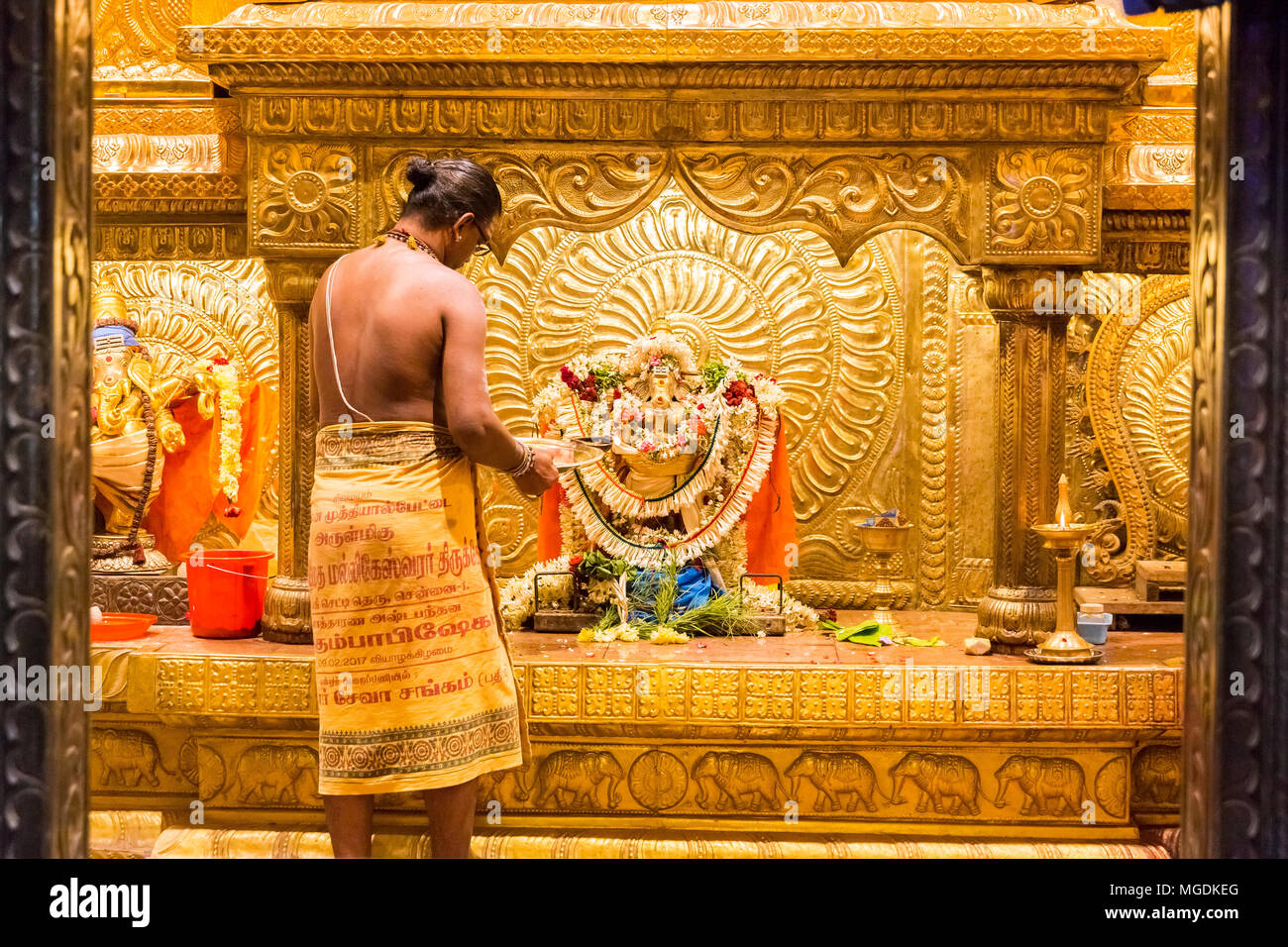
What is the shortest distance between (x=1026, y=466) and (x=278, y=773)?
3.24 meters

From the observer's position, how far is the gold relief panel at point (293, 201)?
5500 millimetres

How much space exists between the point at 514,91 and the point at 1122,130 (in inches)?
101

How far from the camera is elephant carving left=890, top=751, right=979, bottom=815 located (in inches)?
215

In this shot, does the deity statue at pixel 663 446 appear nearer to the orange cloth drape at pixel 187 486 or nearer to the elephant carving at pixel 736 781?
the elephant carving at pixel 736 781

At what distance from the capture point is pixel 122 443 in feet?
20.6

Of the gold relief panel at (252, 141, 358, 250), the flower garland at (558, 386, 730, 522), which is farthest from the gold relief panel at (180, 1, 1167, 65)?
the flower garland at (558, 386, 730, 522)

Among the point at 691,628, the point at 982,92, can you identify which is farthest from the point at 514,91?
A: the point at 691,628

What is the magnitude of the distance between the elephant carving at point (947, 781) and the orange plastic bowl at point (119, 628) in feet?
10.5

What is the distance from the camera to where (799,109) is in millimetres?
5488

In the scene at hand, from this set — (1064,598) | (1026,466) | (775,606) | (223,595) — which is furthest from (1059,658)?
(223,595)

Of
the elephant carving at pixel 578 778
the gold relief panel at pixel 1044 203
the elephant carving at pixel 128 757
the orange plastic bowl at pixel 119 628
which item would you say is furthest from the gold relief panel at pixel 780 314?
the elephant carving at pixel 128 757

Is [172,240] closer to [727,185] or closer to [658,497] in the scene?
[658,497]

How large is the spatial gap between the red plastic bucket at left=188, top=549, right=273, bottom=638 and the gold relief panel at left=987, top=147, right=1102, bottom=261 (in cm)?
330

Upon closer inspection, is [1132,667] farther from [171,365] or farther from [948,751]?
[171,365]
